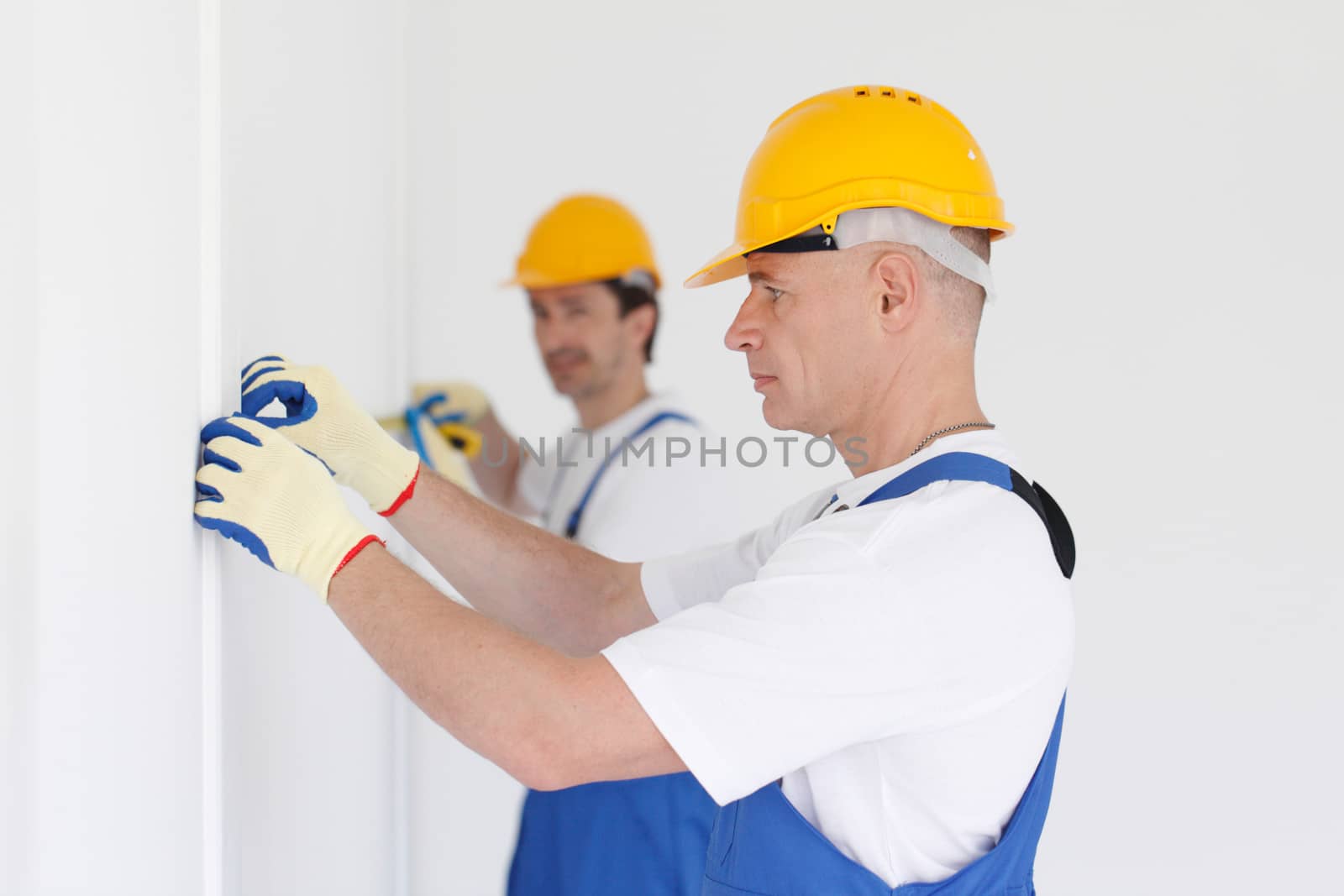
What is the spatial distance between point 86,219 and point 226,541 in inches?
18.7

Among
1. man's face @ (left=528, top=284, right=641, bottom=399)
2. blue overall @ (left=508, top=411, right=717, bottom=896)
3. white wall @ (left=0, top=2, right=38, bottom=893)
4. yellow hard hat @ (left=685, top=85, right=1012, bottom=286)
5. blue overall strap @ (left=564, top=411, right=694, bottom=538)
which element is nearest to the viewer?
white wall @ (left=0, top=2, right=38, bottom=893)

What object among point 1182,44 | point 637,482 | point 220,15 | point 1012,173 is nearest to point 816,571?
point 220,15

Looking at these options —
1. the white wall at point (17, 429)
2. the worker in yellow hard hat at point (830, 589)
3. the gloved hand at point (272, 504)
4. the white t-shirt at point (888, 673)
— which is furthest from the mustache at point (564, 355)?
the white wall at point (17, 429)

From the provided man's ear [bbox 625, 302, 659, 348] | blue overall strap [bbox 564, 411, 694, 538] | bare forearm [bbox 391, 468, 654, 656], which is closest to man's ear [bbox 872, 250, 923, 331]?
bare forearm [bbox 391, 468, 654, 656]

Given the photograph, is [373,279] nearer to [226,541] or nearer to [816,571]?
[226,541]

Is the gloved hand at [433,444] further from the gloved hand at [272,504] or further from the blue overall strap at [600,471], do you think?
the gloved hand at [272,504]

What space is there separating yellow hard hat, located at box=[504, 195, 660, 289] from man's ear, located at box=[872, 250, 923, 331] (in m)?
1.69

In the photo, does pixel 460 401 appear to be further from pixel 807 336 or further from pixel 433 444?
pixel 807 336

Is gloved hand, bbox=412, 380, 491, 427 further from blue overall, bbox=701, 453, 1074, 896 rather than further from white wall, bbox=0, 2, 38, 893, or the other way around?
white wall, bbox=0, 2, 38, 893

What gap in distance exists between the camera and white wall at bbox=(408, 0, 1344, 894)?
3.19 metres

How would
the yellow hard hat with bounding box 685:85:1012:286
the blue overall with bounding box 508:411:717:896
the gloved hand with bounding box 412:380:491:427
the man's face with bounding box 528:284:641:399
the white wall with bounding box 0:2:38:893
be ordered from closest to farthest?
the white wall with bounding box 0:2:38:893 < the yellow hard hat with bounding box 685:85:1012:286 < the blue overall with bounding box 508:411:717:896 < the man's face with bounding box 528:284:641:399 < the gloved hand with bounding box 412:380:491:427

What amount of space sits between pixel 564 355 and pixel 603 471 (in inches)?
18.2

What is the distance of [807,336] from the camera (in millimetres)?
1385

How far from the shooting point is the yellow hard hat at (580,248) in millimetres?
2990
